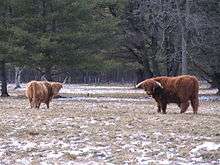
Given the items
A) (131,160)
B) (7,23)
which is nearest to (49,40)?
(7,23)

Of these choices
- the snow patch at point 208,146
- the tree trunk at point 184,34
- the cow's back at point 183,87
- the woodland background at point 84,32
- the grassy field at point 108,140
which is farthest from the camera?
the woodland background at point 84,32

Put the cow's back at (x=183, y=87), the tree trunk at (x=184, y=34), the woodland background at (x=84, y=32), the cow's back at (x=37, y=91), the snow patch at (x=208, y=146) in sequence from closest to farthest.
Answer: the snow patch at (x=208, y=146), the cow's back at (x=183, y=87), the cow's back at (x=37, y=91), the tree trunk at (x=184, y=34), the woodland background at (x=84, y=32)

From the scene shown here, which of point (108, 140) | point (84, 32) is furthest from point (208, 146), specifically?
point (84, 32)

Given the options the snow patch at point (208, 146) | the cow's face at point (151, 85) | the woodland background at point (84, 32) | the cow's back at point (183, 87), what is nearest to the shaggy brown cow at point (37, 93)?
the cow's face at point (151, 85)

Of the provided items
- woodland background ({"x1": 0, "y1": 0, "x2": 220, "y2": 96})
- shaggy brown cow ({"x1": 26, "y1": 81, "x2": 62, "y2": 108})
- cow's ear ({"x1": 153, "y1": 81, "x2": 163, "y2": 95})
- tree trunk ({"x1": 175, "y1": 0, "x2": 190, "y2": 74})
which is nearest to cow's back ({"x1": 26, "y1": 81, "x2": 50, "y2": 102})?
shaggy brown cow ({"x1": 26, "y1": 81, "x2": 62, "y2": 108})

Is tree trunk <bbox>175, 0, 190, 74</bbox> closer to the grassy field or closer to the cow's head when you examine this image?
the cow's head

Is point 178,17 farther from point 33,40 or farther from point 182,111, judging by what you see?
point 182,111

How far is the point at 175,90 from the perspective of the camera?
1695 centimetres

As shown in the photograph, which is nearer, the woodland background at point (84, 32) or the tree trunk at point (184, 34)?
the tree trunk at point (184, 34)

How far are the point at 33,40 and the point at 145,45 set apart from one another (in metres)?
11.6

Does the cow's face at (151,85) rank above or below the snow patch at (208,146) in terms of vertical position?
above

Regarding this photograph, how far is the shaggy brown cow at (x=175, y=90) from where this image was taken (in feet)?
55.4

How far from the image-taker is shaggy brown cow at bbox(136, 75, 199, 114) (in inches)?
665

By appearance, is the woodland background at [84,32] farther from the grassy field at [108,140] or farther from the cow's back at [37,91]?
A: the grassy field at [108,140]
